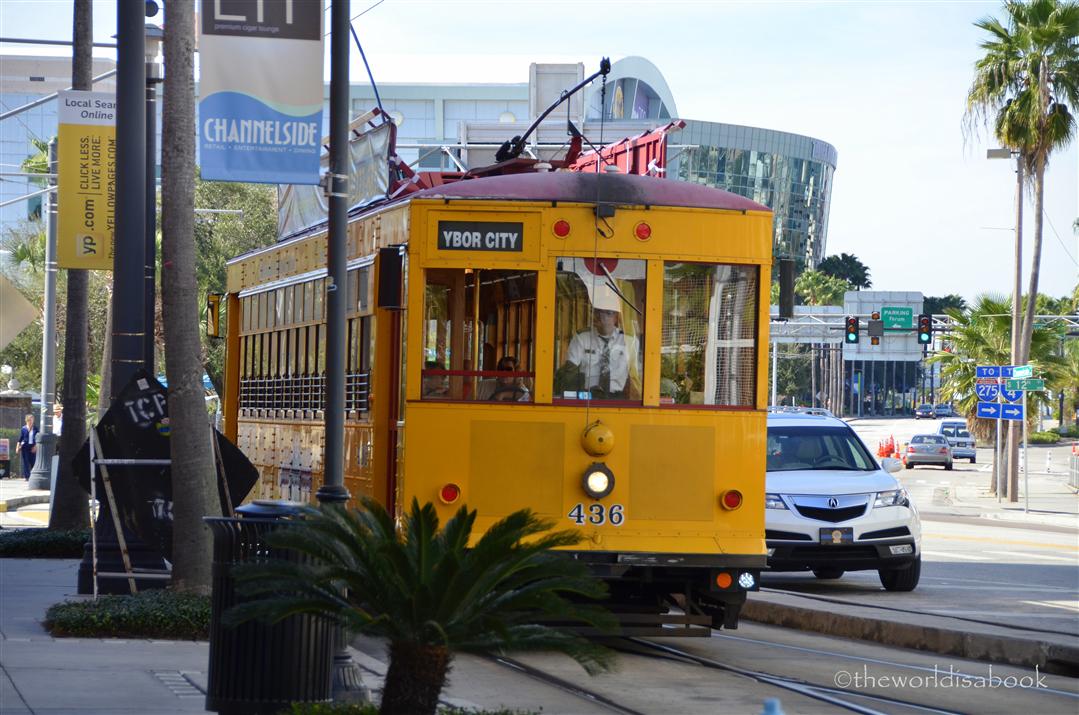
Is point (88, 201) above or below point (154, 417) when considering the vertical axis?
above

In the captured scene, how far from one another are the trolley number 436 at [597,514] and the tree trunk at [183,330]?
3243mm

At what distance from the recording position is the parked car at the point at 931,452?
2362 inches

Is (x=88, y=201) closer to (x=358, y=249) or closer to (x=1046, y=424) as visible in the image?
(x=358, y=249)

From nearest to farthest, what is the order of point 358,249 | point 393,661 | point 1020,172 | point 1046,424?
point 393,661, point 358,249, point 1020,172, point 1046,424

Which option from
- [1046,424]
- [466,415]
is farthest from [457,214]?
[1046,424]

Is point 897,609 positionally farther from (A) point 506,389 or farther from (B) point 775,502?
(A) point 506,389

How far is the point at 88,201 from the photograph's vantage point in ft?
58.0

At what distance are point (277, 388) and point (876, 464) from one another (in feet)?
22.8

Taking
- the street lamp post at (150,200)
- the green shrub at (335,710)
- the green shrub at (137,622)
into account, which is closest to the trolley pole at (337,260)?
the green shrub at (335,710)

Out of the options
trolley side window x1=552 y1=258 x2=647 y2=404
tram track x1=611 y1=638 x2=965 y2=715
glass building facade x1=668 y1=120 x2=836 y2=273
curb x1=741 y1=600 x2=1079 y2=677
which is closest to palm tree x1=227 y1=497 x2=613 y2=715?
tram track x1=611 y1=638 x2=965 y2=715

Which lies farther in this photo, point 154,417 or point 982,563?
point 982,563

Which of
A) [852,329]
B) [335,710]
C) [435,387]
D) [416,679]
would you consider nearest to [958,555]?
[435,387]

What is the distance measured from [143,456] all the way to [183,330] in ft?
4.62

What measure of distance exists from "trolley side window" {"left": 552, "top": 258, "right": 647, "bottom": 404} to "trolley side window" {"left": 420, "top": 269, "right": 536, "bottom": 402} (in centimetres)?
22
